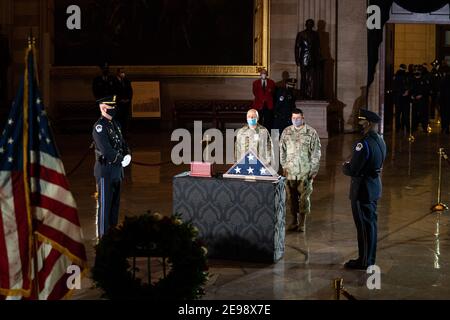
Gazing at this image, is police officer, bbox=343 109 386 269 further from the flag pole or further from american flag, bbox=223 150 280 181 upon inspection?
the flag pole

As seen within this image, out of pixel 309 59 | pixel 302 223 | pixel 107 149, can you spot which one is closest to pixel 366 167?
pixel 302 223

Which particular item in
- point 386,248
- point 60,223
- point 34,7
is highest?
point 34,7

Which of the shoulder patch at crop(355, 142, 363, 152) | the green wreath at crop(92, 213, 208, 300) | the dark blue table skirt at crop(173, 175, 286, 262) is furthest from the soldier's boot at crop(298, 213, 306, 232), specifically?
the green wreath at crop(92, 213, 208, 300)

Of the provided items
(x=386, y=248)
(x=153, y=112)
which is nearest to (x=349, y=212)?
(x=386, y=248)

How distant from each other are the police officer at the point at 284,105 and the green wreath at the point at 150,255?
12.5 meters

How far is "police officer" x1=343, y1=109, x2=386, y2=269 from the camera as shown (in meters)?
8.70

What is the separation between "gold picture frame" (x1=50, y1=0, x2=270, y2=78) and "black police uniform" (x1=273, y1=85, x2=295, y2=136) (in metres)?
4.96

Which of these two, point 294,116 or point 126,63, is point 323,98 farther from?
point 294,116

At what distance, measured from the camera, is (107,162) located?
939 cm

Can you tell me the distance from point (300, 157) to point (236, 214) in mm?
1721

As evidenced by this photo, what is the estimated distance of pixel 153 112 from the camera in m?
23.9

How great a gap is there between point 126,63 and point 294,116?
14.5 m

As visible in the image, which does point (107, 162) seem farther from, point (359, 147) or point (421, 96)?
point (421, 96)
